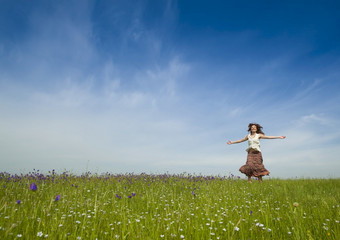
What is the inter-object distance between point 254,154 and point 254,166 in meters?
0.66

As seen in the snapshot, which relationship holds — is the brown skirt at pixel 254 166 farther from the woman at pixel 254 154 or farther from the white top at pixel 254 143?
the white top at pixel 254 143

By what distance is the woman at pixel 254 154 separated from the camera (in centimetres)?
1166

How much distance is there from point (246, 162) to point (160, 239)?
974 centimetres

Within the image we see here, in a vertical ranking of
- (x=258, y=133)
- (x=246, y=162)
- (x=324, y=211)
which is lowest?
(x=324, y=211)

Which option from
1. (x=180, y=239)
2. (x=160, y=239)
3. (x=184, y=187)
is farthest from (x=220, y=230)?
(x=184, y=187)

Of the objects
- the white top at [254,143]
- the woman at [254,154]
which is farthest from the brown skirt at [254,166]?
the white top at [254,143]

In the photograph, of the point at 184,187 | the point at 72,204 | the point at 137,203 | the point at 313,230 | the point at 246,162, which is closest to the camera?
the point at 313,230

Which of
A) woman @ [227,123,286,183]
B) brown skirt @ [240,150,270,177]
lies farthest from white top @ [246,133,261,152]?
brown skirt @ [240,150,270,177]

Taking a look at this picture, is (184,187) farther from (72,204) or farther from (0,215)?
(0,215)

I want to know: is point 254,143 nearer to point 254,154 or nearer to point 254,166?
point 254,154

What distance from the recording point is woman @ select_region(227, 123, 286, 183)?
459 inches

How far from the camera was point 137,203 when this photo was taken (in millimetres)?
6082

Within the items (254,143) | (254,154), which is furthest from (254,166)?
Result: (254,143)

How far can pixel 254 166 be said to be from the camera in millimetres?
11719
